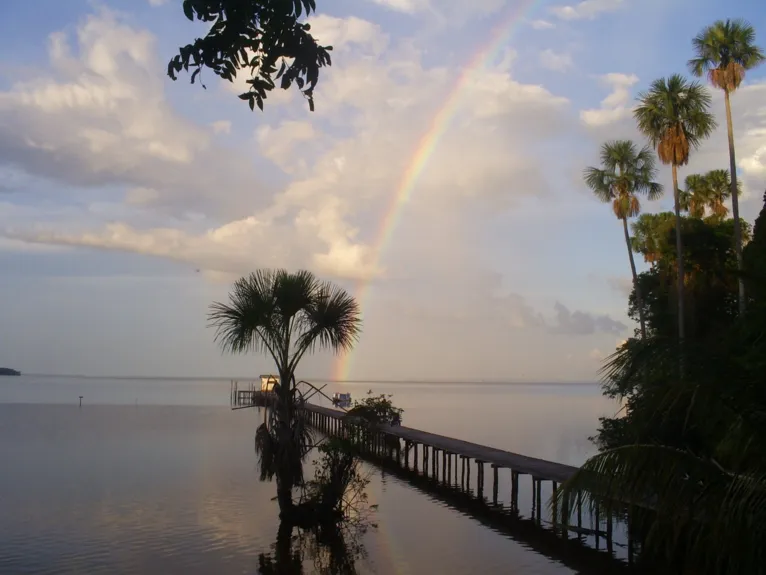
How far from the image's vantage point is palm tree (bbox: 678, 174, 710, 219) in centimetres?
3672

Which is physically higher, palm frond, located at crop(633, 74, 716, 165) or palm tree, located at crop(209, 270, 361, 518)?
palm frond, located at crop(633, 74, 716, 165)

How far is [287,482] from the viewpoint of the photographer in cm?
1484

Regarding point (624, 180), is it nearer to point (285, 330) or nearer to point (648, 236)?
point (648, 236)

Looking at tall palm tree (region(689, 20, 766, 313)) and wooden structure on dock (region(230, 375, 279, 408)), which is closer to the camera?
wooden structure on dock (region(230, 375, 279, 408))

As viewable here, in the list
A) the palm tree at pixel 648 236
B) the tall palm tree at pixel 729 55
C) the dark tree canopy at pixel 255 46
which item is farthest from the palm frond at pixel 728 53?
the dark tree canopy at pixel 255 46

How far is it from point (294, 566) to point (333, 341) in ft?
13.5

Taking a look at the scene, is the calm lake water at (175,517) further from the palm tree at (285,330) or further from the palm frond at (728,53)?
the palm frond at (728,53)

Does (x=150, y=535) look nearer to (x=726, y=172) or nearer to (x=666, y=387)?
(x=666, y=387)

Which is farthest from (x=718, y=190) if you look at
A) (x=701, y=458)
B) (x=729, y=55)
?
(x=701, y=458)

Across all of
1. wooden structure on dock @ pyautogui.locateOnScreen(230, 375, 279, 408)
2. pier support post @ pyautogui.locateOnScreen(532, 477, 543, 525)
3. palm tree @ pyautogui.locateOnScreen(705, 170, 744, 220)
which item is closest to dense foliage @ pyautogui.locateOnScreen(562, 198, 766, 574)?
wooden structure on dock @ pyautogui.locateOnScreen(230, 375, 279, 408)

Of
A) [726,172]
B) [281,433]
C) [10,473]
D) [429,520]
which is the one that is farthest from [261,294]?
[726,172]

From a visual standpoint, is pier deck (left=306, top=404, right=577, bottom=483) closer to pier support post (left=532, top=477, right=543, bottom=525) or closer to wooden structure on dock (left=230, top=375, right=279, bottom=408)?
Result: pier support post (left=532, top=477, right=543, bottom=525)

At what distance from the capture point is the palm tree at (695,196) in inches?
1446

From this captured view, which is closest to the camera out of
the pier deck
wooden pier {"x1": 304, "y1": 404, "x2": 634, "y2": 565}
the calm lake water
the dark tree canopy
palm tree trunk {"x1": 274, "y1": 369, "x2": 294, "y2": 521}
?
the dark tree canopy
